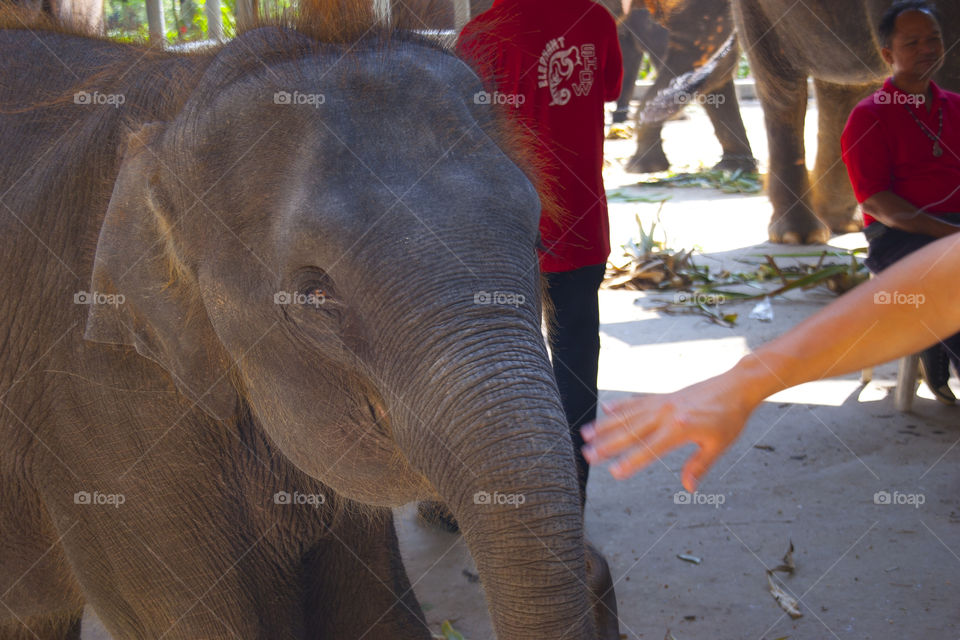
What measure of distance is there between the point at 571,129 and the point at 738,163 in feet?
27.3

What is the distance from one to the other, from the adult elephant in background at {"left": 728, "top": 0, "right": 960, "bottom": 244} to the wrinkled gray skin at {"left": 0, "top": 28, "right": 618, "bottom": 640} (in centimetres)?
521

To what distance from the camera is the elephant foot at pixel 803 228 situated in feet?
24.9

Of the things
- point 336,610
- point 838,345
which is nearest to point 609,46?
point 336,610

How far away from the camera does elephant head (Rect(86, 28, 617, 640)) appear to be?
1542mm

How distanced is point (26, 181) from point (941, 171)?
363 cm

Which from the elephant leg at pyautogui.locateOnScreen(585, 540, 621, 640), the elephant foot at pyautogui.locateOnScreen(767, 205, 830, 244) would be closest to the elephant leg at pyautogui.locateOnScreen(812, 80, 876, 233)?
the elephant foot at pyautogui.locateOnScreen(767, 205, 830, 244)

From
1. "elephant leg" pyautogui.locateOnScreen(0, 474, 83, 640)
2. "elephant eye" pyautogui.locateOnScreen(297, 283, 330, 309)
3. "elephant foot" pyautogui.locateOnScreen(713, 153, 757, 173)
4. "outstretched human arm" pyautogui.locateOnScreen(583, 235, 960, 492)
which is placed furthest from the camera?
"elephant foot" pyautogui.locateOnScreen(713, 153, 757, 173)

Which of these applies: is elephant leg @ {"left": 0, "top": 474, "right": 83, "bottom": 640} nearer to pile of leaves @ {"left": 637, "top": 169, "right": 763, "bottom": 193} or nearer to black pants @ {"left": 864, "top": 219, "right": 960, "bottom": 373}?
black pants @ {"left": 864, "top": 219, "right": 960, "bottom": 373}

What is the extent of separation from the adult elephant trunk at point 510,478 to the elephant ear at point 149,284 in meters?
0.62

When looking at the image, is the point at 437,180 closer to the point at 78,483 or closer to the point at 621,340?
the point at 78,483

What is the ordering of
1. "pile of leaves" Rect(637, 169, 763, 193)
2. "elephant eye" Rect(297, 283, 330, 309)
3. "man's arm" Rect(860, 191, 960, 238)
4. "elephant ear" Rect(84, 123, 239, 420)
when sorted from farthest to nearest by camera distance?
1. "pile of leaves" Rect(637, 169, 763, 193)
2. "man's arm" Rect(860, 191, 960, 238)
3. "elephant ear" Rect(84, 123, 239, 420)
4. "elephant eye" Rect(297, 283, 330, 309)

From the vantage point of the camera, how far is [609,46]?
3221 millimetres

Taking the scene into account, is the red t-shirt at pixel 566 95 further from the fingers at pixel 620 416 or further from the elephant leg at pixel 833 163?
the elephant leg at pixel 833 163

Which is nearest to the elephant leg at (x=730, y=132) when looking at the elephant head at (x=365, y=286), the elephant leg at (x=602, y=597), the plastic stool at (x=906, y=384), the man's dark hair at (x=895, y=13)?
the man's dark hair at (x=895, y=13)
